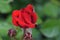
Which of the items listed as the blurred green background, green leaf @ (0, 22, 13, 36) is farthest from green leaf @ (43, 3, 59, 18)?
green leaf @ (0, 22, 13, 36)

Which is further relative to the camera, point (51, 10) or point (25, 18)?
point (51, 10)

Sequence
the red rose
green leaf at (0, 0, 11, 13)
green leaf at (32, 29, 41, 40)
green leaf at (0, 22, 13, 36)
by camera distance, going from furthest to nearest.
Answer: green leaf at (32, 29, 41, 40)
green leaf at (0, 0, 11, 13)
green leaf at (0, 22, 13, 36)
the red rose

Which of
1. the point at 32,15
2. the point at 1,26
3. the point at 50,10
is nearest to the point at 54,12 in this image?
the point at 50,10

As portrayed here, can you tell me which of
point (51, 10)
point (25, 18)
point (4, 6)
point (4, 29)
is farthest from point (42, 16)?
point (25, 18)

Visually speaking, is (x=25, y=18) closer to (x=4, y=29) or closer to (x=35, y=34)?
(x=4, y=29)

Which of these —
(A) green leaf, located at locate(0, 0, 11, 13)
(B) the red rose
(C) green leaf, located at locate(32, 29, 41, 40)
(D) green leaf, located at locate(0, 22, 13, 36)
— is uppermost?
(A) green leaf, located at locate(0, 0, 11, 13)

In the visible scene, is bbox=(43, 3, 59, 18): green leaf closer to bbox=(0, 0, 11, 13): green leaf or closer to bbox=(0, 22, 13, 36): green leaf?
bbox=(0, 0, 11, 13): green leaf
